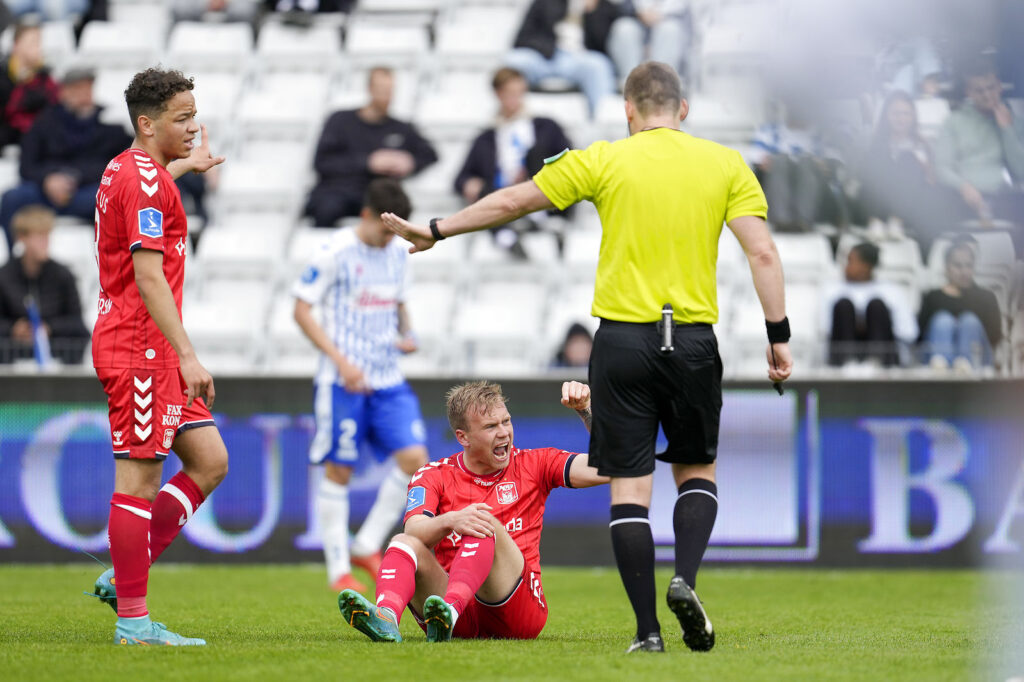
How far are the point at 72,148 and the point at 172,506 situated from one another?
7.83 meters

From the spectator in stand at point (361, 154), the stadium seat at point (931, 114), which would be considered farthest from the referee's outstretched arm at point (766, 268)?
the spectator in stand at point (361, 154)

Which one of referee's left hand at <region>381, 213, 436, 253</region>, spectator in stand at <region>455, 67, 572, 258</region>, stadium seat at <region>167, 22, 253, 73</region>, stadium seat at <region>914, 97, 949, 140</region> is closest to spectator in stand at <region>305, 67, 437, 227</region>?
Answer: spectator in stand at <region>455, 67, 572, 258</region>

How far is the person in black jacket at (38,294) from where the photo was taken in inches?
392

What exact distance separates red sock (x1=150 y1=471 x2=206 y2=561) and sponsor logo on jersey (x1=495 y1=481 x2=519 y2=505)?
118 cm

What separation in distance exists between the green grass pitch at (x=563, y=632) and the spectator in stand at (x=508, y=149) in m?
3.62

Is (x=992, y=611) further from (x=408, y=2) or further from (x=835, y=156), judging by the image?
(x=408, y=2)

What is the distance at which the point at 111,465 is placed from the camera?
31.6 feet

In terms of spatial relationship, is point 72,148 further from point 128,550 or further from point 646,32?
point 128,550

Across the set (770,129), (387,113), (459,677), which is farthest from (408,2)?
(459,677)

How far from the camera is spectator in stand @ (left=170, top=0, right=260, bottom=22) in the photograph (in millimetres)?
Answer: 14633

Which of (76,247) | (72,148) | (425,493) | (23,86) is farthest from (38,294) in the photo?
(425,493)

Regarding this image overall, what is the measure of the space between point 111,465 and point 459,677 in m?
6.07

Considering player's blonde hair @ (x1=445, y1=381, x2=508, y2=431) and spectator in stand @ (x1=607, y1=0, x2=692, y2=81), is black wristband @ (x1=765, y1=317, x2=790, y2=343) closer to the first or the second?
player's blonde hair @ (x1=445, y1=381, x2=508, y2=431)

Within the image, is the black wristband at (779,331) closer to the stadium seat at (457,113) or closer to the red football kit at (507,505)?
the red football kit at (507,505)
